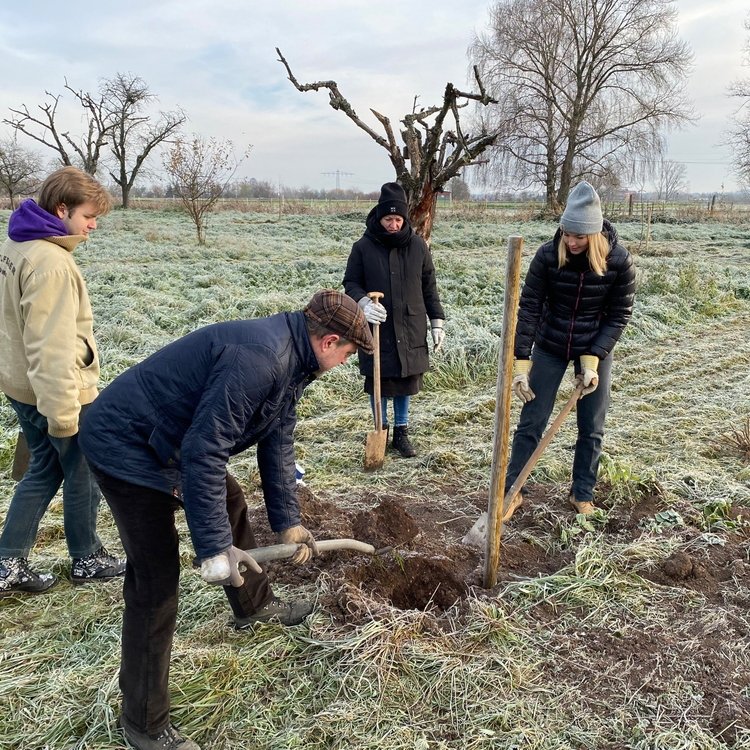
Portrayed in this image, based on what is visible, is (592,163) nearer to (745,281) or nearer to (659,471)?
(745,281)

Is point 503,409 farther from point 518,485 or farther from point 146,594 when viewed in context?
point 146,594

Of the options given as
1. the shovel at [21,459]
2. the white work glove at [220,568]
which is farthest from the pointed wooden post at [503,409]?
the shovel at [21,459]

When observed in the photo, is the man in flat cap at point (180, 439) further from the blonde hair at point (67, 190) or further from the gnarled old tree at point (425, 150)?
the gnarled old tree at point (425, 150)

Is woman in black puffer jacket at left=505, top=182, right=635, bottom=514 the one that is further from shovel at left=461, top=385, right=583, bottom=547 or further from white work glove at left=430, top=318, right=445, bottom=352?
white work glove at left=430, top=318, right=445, bottom=352

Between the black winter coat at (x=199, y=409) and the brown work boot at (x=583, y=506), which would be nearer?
the black winter coat at (x=199, y=409)

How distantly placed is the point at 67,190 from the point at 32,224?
210 mm

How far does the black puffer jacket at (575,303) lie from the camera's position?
3.38 metres

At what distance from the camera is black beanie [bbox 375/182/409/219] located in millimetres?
4453

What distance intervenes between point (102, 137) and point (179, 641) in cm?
3906

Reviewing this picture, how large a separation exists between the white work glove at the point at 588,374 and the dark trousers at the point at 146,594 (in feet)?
7.54

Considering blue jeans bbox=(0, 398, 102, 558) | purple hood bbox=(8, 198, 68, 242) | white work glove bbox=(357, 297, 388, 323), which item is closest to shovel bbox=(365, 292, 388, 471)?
white work glove bbox=(357, 297, 388, 323)

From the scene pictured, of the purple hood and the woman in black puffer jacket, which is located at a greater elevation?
the purple hood

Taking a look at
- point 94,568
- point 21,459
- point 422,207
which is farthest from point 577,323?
point 422,207

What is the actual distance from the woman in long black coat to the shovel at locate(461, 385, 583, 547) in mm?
1419
